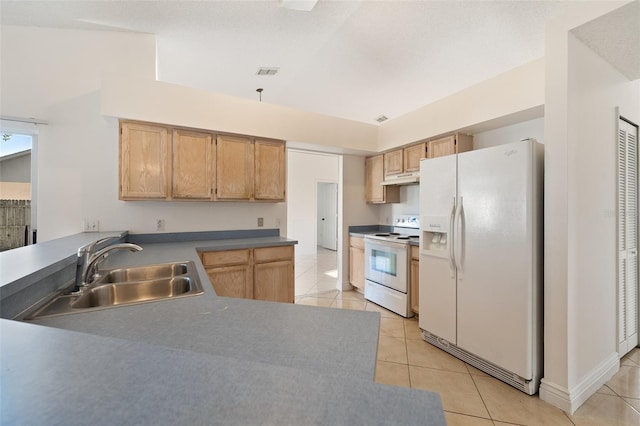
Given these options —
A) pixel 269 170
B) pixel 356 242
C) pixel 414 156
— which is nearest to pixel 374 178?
pixel 414 156

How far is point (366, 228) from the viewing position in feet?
14.7

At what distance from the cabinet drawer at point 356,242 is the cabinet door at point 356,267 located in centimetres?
5

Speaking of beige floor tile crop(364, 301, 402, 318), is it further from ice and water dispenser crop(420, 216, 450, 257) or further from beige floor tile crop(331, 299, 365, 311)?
ice and water dispenser crop(420, 216, 450, 257)

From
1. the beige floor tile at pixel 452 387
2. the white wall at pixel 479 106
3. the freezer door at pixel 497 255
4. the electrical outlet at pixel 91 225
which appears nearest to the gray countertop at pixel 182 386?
the beige floor tile at pixel 452 387

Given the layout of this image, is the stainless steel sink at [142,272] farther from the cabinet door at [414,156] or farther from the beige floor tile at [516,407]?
the cabinet door at [414,156]

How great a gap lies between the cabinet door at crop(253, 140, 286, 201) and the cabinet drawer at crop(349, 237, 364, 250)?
1.40m

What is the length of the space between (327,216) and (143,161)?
669 cm

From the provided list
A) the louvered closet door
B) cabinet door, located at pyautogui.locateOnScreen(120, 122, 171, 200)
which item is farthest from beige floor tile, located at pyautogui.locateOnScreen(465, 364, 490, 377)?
cabinet door, located at pyautogui.locateOnScreen(120, 122, 171, 200)

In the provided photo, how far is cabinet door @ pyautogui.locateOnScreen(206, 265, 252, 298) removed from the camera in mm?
2717

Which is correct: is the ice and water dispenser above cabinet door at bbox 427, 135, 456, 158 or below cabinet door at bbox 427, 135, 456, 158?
below

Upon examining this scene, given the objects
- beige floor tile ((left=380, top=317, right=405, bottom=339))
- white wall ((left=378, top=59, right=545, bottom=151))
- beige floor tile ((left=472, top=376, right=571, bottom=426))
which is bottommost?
beige floor tile ((left=472, top=376, right=571, bottom=426))

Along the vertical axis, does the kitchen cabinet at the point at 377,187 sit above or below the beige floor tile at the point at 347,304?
above

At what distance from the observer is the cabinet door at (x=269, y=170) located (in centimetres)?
325

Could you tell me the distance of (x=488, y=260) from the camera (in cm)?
214
